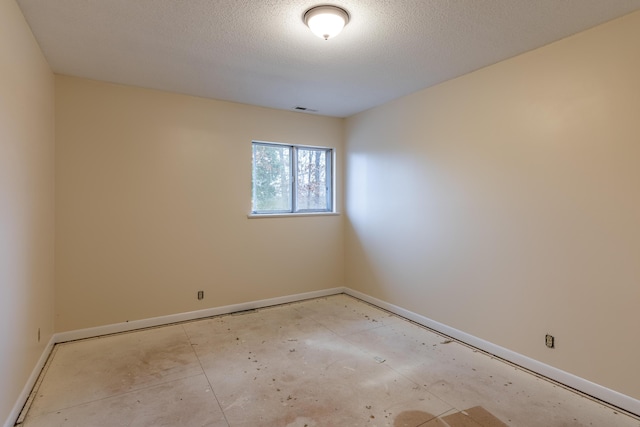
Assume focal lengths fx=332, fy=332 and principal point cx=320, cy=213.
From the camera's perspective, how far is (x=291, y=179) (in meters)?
4.54

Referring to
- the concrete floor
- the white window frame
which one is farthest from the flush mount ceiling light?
the concrete floor

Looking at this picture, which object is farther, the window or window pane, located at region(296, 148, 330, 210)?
window pane, located at region(296, 148, 330, 210)

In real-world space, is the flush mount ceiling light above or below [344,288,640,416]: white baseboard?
above

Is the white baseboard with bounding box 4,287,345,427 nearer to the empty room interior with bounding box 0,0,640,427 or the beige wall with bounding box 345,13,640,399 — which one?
the empty room interior with bounding box 0,0,640,427

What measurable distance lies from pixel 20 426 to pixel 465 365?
3069 millimetres

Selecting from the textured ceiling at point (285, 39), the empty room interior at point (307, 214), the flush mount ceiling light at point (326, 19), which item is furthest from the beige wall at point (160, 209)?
the flush mount ceiling light at point (326, 19)

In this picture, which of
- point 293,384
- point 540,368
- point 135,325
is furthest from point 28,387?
point 540,368

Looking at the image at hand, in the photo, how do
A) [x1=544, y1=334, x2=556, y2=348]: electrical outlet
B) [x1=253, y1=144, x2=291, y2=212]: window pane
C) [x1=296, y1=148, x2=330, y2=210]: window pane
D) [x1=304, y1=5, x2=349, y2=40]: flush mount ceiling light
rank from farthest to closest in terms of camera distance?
[x1=296, y1=148, x2=330, y2=210]: window pane, [x1=253, y1=144, x2=291, y2=212]: window pane, [x1=544, y1=334, x2=556, y2=348]: electrical outlet, [x1=304, y1=5, x2=349, y2=40]: flush mount ceiling light

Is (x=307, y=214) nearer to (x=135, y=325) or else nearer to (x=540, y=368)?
(x=135, y=325)

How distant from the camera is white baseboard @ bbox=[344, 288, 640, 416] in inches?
85.0

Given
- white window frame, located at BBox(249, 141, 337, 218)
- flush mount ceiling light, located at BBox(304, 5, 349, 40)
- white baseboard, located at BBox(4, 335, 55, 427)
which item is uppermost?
flush mount ceiling light, located at BBox(304, 5, 349, 40)

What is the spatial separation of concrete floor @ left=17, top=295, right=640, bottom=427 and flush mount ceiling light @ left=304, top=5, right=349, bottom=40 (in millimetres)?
2444

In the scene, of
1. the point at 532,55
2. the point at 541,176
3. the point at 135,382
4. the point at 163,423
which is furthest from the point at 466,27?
the point at 135,382

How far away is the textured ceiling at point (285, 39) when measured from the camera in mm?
2053
